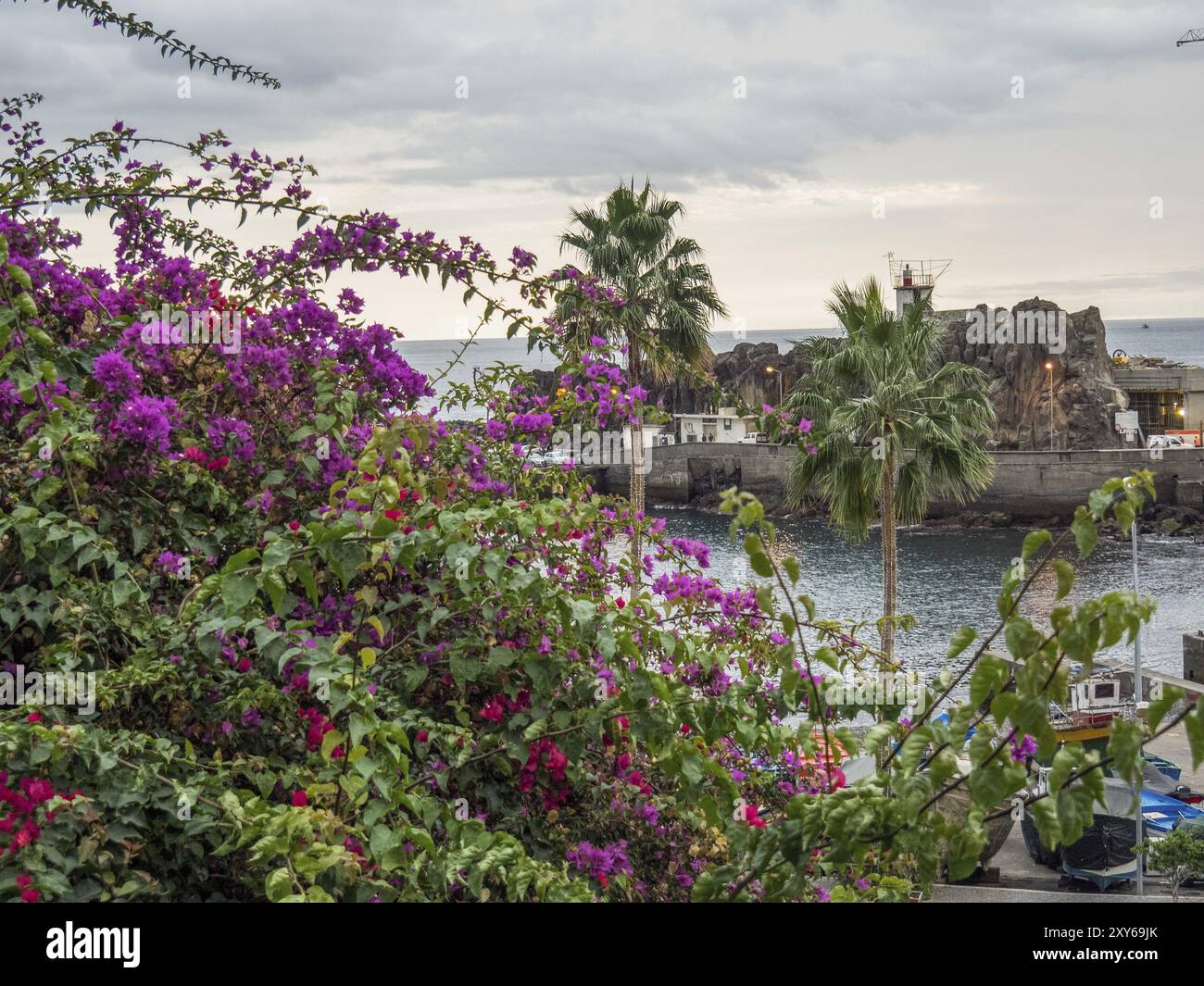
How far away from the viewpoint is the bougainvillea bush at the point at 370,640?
2293 mm

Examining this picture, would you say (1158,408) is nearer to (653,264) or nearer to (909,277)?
(909,277)

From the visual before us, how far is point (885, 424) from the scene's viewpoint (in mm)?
18906

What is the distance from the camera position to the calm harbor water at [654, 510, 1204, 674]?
135ft

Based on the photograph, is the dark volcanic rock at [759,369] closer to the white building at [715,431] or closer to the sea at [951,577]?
the white building at [715,431]

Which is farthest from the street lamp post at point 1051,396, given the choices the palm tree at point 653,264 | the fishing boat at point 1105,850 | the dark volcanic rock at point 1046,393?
the fishing boat at point 1105,850

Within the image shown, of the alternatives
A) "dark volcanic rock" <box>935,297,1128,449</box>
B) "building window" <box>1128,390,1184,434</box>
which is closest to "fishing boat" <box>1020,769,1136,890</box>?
"dark volcanic rock" <box>935,297,1128,449</box>

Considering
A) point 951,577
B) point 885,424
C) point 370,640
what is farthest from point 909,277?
point 370,640

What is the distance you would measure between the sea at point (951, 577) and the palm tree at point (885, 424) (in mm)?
14598

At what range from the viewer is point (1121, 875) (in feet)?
59.0

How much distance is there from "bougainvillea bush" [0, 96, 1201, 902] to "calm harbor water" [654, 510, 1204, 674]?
99.9 feet

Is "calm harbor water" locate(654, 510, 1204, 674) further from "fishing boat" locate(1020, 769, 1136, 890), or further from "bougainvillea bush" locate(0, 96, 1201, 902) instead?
"bougainvillea bush" locate(0, 96, 1201, 902)

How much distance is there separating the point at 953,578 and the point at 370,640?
49.8 m
